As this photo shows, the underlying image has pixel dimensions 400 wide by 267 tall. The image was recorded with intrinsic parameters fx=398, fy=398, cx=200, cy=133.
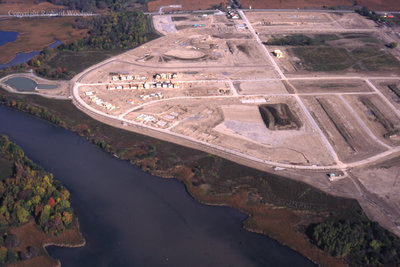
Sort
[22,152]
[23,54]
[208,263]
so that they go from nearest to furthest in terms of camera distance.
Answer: [208,263], [22,152], [23,54]

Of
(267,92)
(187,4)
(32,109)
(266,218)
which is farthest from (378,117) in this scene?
(187,4)

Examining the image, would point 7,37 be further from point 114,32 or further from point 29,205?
point 29,205

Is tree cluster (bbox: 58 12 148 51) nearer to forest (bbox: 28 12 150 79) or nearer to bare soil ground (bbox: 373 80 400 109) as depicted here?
forest (bbox: 28 12 150 79)

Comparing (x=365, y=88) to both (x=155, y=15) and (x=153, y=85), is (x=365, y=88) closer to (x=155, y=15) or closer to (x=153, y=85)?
(x=153, y=85)

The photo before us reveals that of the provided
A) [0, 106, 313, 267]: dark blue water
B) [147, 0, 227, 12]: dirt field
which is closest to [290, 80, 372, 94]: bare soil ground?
[0, 106, 313, 267]: dark blue water

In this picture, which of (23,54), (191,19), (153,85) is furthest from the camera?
(191,19)

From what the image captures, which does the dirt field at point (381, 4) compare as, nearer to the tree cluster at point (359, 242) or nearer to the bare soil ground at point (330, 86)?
the bare soil ground at point (330, 86)

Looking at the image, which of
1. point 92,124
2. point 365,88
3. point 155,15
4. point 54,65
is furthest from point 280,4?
point 92,124
